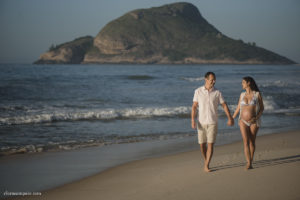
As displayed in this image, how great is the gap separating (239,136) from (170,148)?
2.51 m

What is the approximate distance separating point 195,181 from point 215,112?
1118 millimetres

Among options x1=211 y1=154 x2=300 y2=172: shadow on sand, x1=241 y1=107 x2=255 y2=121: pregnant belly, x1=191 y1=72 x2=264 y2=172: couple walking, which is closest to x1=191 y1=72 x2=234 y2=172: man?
x1=191 y1=72 x2=264 y2=172: couple walking

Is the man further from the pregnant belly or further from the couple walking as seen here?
the pregnant belly

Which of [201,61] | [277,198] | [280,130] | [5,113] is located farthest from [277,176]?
[201,61]

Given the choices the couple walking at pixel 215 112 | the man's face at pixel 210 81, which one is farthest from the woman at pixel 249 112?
the man's face at pixel 210 81

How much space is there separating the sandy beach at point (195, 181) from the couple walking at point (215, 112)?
417mm

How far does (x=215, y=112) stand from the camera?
17.1ft

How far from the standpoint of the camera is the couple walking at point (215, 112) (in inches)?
204

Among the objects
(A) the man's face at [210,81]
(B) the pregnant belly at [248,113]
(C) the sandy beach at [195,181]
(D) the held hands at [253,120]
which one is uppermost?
(A) the man's face at [210,81]

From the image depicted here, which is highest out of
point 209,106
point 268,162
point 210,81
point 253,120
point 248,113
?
point 210,81

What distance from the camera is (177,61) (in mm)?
189000

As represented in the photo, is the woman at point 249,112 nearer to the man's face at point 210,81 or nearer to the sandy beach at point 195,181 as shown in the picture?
the sandy beach at point 195,181

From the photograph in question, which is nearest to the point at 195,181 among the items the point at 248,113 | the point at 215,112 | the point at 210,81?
the point at 215,112

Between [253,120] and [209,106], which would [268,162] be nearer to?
[253,120]
